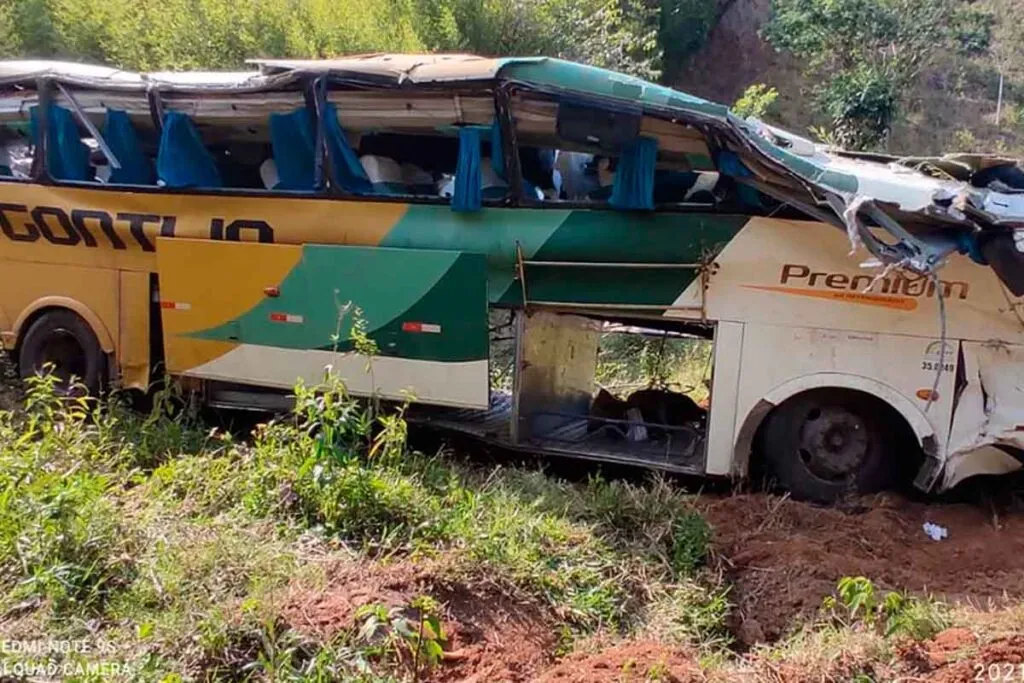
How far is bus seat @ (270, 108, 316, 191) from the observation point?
676 cm

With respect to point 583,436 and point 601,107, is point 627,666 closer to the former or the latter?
point 583,436

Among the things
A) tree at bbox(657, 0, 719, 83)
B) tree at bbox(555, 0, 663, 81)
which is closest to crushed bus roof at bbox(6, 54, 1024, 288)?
tree at bbox(555, 0, 663, 81)

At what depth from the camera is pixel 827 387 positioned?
5.98 meters

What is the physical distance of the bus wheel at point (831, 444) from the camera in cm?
606

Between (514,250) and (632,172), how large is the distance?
2.79 feet

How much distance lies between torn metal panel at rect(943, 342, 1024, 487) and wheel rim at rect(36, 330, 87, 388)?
6.09m

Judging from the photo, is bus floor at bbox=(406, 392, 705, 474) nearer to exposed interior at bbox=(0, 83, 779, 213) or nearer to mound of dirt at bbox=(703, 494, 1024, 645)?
mound of dirt at bbox=(703, 494, 1024, 645)

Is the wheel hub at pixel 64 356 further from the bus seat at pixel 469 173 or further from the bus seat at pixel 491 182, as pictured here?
the bus seat at pixel 491 182

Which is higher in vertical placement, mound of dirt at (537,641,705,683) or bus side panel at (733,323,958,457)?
bus side panel at (733,323,958,457)

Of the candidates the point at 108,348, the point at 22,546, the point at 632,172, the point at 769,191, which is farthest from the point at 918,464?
the point at 108,348

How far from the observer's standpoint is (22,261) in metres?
7.79

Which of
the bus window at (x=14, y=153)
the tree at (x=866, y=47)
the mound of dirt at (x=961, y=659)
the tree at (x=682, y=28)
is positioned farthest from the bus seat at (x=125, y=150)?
the tree at (x=682, y=28)

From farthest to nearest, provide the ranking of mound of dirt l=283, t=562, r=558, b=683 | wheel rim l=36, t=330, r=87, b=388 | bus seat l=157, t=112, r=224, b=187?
wheel rim l=36, t=330, r=87, b=388 → bus seat l=157, t=112, r=224, b=187 → mound of dirt l=283, t=562, r=558, b=683

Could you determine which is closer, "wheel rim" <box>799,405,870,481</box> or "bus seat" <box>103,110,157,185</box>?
"wheel rim" <box>799,405,870,481</box>
